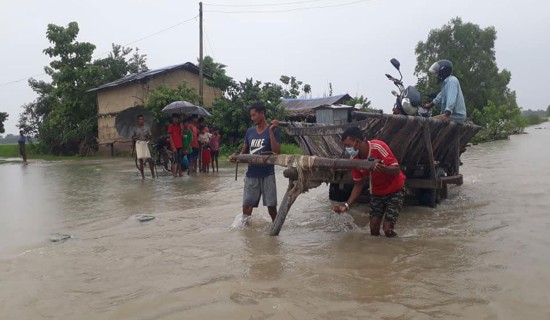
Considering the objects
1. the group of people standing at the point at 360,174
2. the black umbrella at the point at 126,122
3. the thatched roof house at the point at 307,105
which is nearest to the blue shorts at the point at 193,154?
the black umbrella at the point at 126,122

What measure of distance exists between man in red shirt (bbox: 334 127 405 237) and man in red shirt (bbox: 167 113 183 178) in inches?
302

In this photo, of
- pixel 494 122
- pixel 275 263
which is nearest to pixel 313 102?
pixel 494 122

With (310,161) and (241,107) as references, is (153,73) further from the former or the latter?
(310,161)

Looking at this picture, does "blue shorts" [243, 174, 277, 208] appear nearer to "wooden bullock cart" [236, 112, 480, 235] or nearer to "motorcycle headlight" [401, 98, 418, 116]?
"wooden bullock cart" [236, 112, 480, 235]

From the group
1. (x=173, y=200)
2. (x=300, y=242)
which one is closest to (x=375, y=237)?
(x=300, y=242)

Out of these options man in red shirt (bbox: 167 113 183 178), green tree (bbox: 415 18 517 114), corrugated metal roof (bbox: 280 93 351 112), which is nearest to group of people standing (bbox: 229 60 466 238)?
man in red shirt (bbox: 167 113 183 178)

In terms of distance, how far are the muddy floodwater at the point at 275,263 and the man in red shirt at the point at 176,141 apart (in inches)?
166

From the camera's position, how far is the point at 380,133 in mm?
5699

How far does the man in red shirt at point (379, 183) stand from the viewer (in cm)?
471

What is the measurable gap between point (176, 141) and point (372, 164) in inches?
330

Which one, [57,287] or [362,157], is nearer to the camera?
[57,287]

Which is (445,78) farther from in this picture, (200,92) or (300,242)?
(200,92)

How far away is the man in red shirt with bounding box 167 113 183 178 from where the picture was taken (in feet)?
39.2

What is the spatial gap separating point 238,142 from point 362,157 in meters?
16.1
